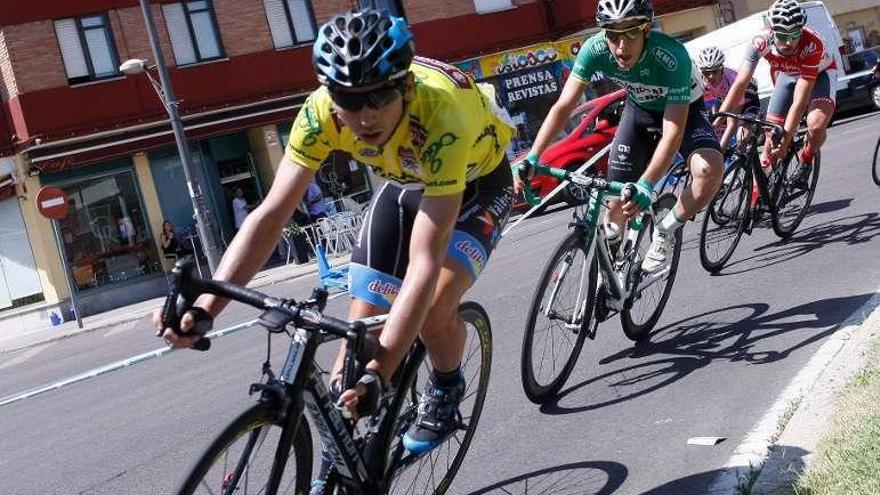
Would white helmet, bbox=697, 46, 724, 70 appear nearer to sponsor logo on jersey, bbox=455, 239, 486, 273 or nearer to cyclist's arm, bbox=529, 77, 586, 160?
cyclist's arm, bbox=529, 77, 586, 160

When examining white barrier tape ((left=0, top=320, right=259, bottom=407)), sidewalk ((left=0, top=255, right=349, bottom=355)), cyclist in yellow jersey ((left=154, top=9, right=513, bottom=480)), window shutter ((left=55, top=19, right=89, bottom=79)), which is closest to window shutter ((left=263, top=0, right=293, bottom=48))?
window shutter ((left=55, top=19, right=89, bottom=79))

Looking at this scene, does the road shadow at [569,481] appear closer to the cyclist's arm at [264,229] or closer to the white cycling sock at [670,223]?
the cyclist's arm at [264,229]

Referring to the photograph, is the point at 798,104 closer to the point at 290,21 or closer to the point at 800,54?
the point at 800,54

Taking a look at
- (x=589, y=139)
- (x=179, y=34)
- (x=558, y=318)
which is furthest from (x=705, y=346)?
(x=179, y=34)

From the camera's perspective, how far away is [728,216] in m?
8.12

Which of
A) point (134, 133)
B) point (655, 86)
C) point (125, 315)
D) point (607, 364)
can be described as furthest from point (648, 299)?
point (134, 133)

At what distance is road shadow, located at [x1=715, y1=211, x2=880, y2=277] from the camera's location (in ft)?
26.6

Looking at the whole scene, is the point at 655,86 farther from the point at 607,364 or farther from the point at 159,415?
the point at 159,415

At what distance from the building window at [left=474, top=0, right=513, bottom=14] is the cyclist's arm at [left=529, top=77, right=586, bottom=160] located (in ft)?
86.8

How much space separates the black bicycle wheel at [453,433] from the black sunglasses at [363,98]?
113 centimetres

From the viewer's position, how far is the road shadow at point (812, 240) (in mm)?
8109

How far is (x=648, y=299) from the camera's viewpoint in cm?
643

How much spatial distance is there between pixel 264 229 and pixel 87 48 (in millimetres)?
23501

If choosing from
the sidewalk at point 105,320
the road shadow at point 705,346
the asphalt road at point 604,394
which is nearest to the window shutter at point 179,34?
the sidewalk at point 105,320
